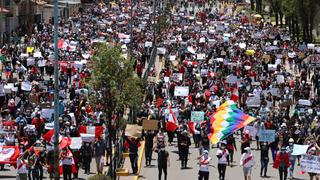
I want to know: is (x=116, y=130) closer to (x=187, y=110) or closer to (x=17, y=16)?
(x=187, y=110)

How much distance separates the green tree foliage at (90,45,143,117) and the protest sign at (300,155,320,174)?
566 centimetres

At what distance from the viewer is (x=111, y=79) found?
2844 cm

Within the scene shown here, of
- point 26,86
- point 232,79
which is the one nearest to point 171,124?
point 26,86

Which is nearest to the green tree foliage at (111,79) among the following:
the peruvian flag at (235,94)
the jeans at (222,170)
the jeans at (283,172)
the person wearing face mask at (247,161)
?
the jeans at (222,170)

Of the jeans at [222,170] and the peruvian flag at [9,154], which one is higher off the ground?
the peruvian flag at [9,154]

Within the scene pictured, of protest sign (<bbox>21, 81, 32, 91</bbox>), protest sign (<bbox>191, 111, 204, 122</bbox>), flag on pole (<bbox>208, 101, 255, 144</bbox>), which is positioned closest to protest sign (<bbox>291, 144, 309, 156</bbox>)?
flag on pole (<bbox>208, 101, 255, 144</bbox>)

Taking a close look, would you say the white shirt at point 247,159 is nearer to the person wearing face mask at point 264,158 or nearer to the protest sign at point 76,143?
the person wearing face mask at point 264,158

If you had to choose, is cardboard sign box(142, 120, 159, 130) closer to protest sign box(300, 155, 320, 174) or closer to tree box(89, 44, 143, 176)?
tree box(89, 44, 143, 176)

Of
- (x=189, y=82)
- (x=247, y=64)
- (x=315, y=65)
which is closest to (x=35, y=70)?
(x=189, y=82)

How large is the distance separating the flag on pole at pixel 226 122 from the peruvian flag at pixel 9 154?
21.4 feet

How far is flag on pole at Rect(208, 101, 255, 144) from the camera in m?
31.8

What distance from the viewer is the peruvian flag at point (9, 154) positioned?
29297 mm

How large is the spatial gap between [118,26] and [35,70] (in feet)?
143

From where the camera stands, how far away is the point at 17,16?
3622 inches
